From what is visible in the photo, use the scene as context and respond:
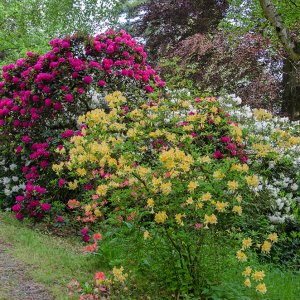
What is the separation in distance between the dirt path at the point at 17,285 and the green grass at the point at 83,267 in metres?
0.05

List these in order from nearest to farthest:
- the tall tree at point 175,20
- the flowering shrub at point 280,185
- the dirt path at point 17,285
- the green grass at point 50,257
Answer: the dirt path at point 17,285
the green grass at point 50,257
the flowering shrub at point 280,185
the tall tree at point 175,20

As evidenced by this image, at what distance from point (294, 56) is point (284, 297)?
2.11 metres

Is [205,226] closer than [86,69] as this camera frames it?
Yes

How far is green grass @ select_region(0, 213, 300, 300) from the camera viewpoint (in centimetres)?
331

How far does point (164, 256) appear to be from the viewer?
3.30 meters

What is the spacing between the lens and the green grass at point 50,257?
3803mm

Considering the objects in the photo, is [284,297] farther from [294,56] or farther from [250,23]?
[250,23]

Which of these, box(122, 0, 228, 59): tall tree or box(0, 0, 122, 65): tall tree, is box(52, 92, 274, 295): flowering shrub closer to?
box(0, 0, 122, 65): tall tree

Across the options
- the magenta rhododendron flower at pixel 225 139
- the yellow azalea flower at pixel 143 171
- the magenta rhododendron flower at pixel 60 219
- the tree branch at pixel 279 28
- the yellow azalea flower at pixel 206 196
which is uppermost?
the tree branch at pixel 279 28

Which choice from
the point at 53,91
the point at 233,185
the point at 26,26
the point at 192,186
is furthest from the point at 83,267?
the point at 26,26

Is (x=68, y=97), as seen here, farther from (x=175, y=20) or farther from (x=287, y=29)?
(x=175, y=20)

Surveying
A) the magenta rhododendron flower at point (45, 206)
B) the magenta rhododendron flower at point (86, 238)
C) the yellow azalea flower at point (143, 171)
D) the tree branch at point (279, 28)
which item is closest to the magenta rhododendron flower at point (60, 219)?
the magenta rhododendron flower at point (45, 206)

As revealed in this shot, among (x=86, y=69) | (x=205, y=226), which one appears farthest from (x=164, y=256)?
(x=86, y=69)

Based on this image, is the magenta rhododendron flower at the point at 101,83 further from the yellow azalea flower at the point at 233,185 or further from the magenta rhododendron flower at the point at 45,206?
the yellow azalea flower at the point at 233,185
